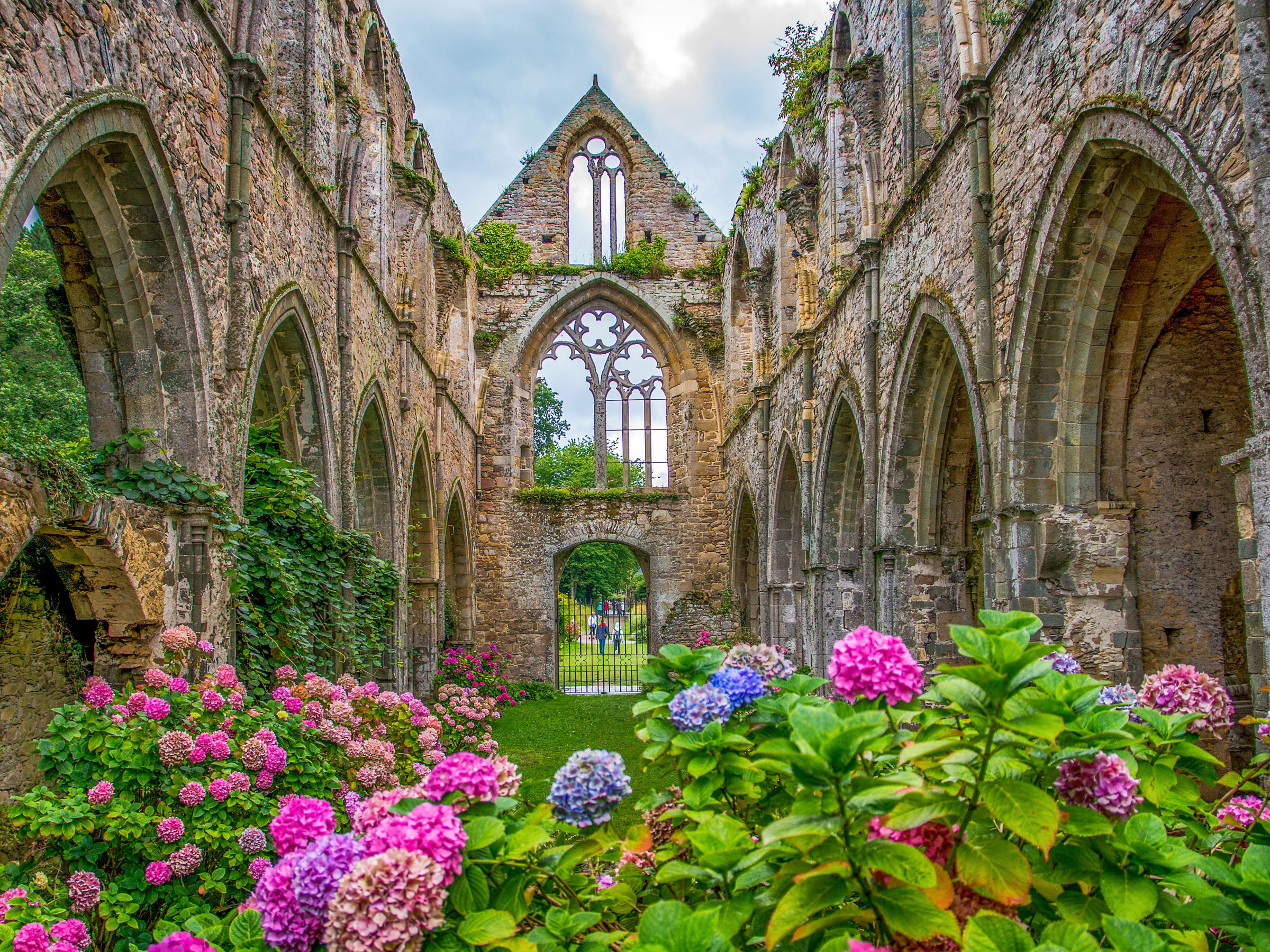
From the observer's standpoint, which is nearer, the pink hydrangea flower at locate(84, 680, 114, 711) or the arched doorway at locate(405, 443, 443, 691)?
the pink hydrangea flower at locate(84, 680, 114, 711)

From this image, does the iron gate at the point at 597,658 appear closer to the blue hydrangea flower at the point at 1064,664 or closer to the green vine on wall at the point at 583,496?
the green vine on wall at the point at 583,496

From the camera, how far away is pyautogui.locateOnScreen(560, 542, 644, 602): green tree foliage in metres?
33.4

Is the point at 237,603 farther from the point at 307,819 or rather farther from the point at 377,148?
the point at 377,148

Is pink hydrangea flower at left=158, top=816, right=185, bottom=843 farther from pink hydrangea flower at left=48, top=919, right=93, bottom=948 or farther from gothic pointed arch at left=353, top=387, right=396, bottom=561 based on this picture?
gothic pointed arch at left=353, top=387, right=396, bottom=561

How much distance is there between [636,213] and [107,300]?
14049 mm

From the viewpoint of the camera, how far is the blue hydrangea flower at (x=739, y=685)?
1621 mm

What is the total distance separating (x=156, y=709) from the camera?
11.0 feet

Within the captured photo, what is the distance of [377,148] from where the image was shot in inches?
391

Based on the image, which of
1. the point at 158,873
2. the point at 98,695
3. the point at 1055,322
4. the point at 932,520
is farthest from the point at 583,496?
the point at 158,873

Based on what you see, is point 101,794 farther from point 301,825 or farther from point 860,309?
point 860,309

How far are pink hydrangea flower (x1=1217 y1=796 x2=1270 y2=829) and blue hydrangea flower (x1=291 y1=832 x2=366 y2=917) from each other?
1564 mm

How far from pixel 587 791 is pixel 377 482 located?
930cm

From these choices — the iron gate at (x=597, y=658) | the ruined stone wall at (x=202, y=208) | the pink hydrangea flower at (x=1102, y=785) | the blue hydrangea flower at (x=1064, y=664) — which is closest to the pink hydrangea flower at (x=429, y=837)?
the pink hydrangea flower at (x=1102, y=785)

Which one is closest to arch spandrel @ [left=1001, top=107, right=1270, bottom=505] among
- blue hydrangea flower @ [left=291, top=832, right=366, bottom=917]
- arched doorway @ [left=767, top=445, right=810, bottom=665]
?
blue hydrangea flower @ [left=291, top=832, right=366, bottom=917]
